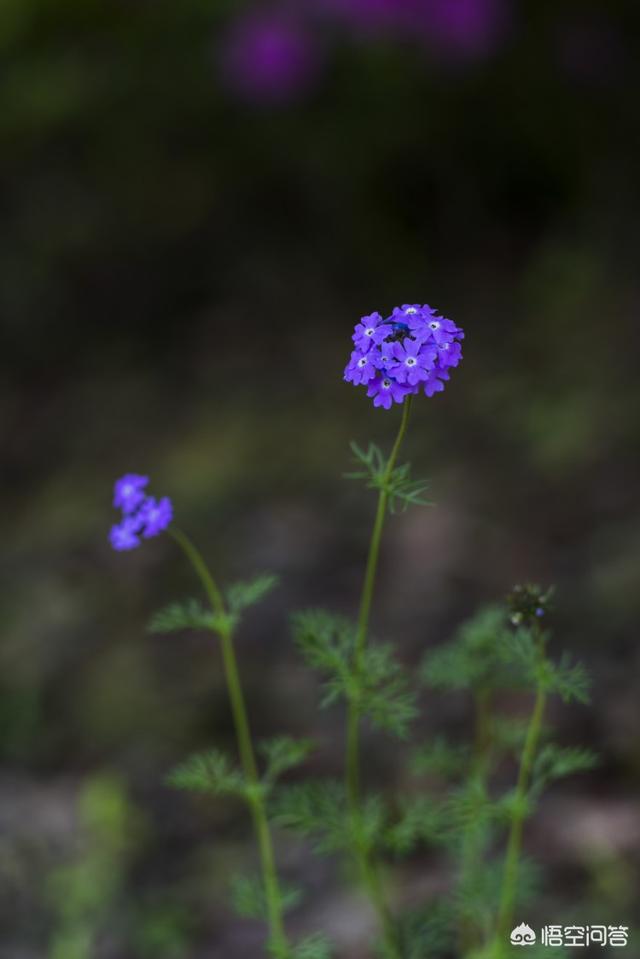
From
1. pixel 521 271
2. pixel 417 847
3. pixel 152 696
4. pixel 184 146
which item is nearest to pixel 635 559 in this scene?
pixel 417 847

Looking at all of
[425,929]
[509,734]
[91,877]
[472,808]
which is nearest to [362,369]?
[472,808]

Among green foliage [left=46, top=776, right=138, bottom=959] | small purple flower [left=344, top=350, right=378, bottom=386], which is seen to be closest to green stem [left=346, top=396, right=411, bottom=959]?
small purple flower [left=344, top=350, right=378, bottom=386]

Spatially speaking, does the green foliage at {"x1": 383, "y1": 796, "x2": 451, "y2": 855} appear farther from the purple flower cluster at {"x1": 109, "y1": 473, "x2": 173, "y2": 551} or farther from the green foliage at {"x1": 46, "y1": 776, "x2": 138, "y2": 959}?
the green foliage at {"x1": 46, "y1": 776, "x2": 138, "y2": 959}

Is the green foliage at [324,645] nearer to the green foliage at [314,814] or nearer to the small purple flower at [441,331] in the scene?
the green foliage at [314,814]

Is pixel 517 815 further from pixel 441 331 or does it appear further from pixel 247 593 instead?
pixel 441 331

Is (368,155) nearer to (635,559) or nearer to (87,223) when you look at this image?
(87,223)

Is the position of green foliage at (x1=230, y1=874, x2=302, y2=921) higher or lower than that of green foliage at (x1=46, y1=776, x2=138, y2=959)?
lower

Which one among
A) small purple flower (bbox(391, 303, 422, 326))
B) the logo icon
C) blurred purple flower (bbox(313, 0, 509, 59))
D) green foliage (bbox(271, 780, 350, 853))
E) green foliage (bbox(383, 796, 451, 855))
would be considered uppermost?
blurred purple flower (bbox(313, 0, 509, 59))
